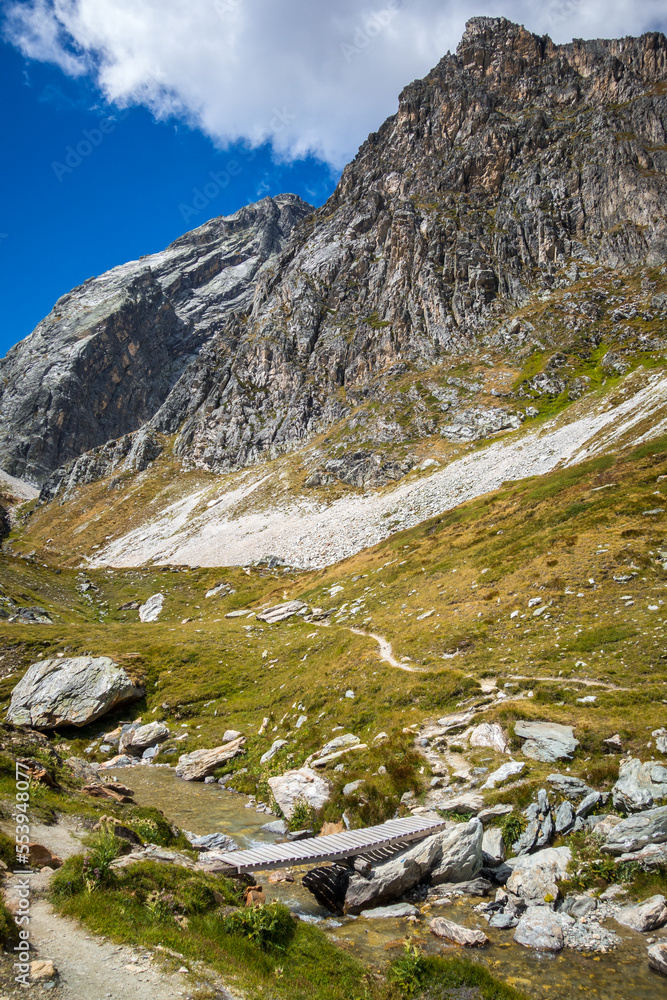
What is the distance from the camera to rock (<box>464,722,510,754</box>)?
1592cm

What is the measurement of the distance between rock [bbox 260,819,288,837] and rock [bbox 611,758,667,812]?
35.0ft

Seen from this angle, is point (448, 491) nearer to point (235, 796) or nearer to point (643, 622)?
point (643, 622)

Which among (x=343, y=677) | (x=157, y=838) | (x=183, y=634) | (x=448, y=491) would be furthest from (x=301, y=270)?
(x=157, y=838)

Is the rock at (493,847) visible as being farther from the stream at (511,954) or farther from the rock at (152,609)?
the rock at (152,609)

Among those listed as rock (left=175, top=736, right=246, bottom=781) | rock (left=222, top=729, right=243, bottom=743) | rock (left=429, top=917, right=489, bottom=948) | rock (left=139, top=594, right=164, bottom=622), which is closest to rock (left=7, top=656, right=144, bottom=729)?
rock (left=175, top=736, right=246, bottom=781)

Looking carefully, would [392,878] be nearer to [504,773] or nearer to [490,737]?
[504,773]

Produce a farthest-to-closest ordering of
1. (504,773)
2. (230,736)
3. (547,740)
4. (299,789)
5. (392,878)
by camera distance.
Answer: (230,736) → (299,789) → (547,740) → (504,773) → (392,878)

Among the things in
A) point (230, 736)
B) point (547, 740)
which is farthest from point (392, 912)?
point (230, 736)

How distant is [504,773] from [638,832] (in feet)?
13.6

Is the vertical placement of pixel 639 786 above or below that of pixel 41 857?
below

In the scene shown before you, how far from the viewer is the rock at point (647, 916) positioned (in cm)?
927

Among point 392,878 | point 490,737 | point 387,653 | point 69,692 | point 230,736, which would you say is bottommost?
point 490,737

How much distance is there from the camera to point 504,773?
1445cm

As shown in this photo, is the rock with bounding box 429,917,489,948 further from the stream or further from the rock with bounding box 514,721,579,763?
the rock with bounding box 514,721,579,763
